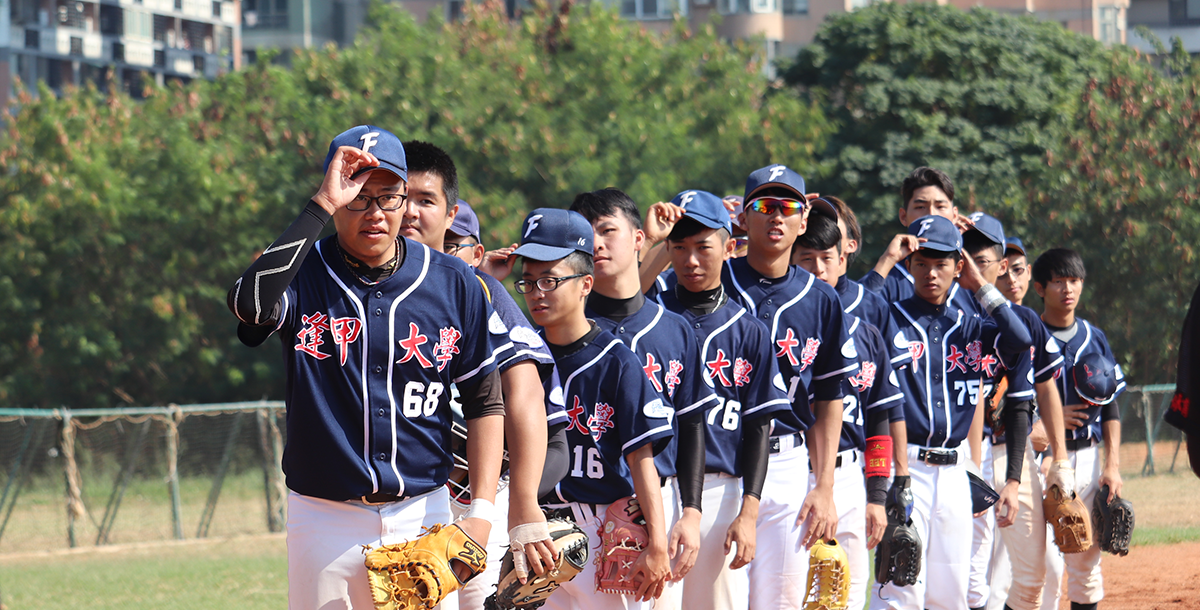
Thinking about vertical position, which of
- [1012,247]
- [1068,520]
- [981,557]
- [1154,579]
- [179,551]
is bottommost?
[179,551]

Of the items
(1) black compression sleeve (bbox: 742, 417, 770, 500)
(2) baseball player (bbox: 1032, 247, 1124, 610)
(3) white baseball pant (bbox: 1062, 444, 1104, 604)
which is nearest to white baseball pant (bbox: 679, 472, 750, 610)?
(1) black compression sleeve (bbox: 742, 417, 770, 500)

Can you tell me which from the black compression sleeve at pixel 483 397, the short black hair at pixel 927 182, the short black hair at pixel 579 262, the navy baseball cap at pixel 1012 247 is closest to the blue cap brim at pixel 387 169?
the black compression sleeve at pixel 483 397

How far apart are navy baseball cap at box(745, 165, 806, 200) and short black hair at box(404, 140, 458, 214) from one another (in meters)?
1.73

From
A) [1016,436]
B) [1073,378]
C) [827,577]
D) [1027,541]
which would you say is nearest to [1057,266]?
[1073,378]

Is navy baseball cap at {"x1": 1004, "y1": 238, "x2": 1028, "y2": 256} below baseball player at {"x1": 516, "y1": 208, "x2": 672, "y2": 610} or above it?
above

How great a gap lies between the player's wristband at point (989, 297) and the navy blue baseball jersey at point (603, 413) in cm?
316

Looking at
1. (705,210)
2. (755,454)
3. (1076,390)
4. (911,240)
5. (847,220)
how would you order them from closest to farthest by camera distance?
(755,454) < (705,210) < (911,240) < (847,220) < (1076,390)

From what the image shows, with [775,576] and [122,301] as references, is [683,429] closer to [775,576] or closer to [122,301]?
[775,576]

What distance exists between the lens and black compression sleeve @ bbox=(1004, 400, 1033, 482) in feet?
25.4

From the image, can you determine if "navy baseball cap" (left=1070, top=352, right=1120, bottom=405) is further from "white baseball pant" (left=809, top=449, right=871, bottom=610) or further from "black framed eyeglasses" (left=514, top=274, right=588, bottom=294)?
"black framed eyeglasses" (left=514, top=274, right=588, bottom=294)

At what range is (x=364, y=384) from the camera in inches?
144

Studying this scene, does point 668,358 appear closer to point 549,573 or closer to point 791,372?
point 791,372

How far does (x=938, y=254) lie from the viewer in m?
7.16

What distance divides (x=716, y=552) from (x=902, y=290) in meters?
2.83
